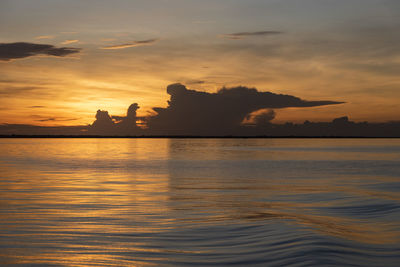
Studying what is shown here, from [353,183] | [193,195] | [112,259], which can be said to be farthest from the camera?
[353,183]

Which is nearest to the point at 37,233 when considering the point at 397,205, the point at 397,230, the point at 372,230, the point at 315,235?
the point at 315,235

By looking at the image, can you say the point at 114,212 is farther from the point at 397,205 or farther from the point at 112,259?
the point at 397,205

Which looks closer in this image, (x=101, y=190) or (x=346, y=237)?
(x=346, y=237)

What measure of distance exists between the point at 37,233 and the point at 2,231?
1.32 metres

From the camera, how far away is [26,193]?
2367 cm

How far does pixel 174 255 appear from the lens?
35.6 ft

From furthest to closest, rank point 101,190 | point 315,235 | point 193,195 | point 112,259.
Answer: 1. point 101,190
2. point 193,195
3. point 315,235
4. point 112,259

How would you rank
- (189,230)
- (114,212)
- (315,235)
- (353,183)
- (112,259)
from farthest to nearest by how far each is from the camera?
(353,183) → (114,212) → (189,230) → (315,235) → (112,259)

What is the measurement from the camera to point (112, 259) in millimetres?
10320

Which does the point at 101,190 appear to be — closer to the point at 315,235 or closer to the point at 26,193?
the point at 26,193

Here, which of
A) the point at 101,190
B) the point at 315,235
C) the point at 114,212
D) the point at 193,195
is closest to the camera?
the point at 315,235

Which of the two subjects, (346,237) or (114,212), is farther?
(114,212)

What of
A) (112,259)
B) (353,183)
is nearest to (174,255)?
(112,259)

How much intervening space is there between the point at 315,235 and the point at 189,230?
4.09 meters
